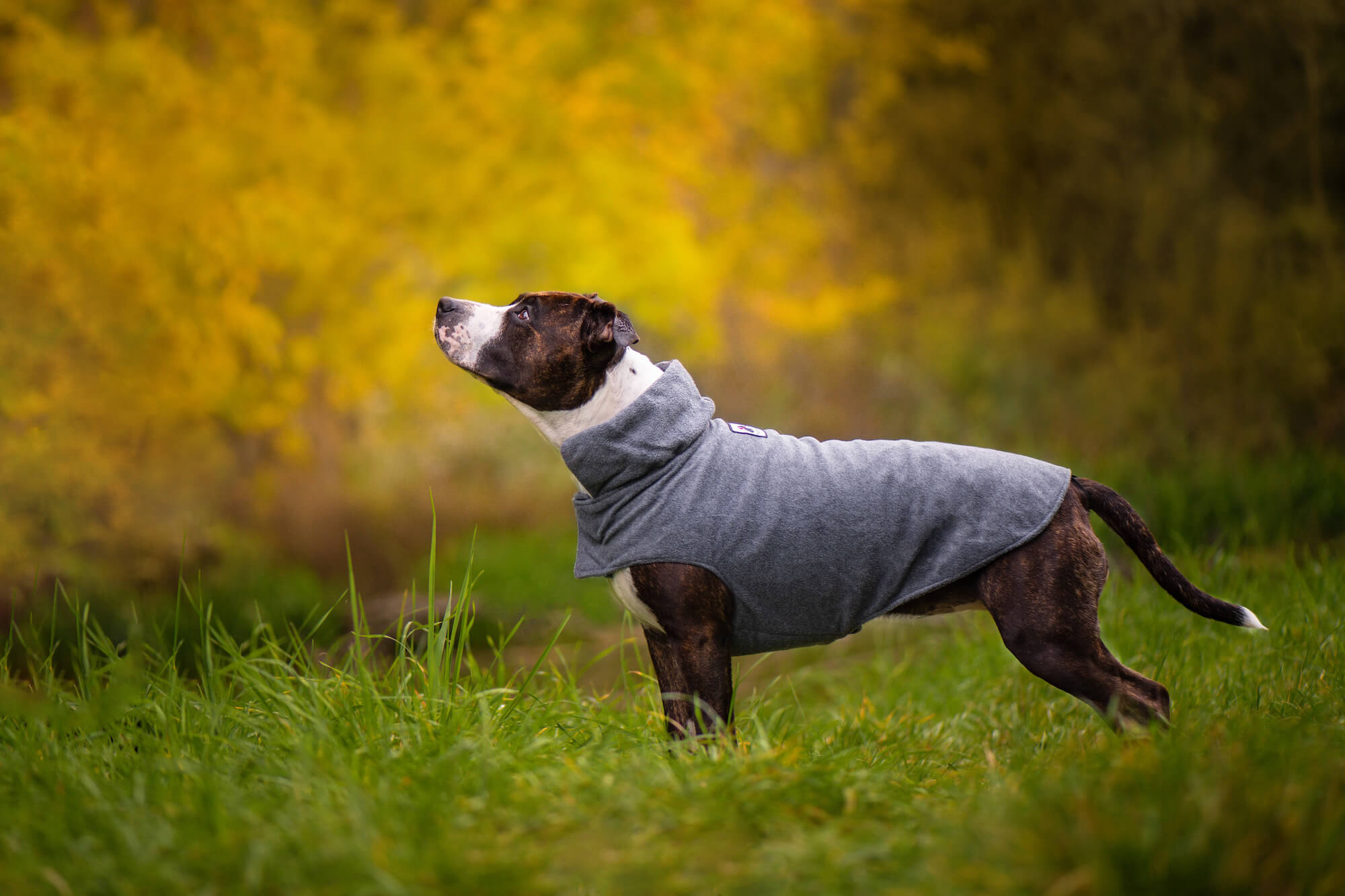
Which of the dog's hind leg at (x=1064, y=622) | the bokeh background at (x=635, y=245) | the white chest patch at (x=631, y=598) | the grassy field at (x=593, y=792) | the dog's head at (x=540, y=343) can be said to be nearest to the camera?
the grassy field at (x=593, y=792)

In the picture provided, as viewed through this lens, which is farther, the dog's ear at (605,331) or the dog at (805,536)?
the dog's ear at (605,331)

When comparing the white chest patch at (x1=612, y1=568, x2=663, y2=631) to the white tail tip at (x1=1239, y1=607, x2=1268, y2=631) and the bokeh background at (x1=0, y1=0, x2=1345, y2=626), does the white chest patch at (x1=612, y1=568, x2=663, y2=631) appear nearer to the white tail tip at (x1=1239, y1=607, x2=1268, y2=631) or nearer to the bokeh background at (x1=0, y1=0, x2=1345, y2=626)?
the white tail tip at (x1=1239, y1=607, x2=1268, y2=631)

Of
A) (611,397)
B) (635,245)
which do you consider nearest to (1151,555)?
(611,397)

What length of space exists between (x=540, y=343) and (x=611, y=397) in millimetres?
259

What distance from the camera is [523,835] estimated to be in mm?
2104

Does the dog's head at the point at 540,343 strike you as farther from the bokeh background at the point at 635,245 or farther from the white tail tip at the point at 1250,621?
the bokeh background at the point at 635,245

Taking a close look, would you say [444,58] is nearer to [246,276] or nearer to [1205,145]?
[246,276]

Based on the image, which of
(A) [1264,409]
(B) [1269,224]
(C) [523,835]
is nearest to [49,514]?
(C) [523,835]

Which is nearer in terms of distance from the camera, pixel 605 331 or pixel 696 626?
pixel 696 626

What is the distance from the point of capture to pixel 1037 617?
2844mm

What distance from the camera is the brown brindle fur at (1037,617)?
284cm

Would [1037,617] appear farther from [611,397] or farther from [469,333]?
[469,333]

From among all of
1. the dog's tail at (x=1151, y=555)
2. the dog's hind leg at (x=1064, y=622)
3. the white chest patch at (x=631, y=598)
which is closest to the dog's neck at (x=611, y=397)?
the white chest patch at (x=631, y=598)

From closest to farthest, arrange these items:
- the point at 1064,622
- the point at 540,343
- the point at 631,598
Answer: the point at 1064,622 → the point at 631,598 → the point at 540,343
